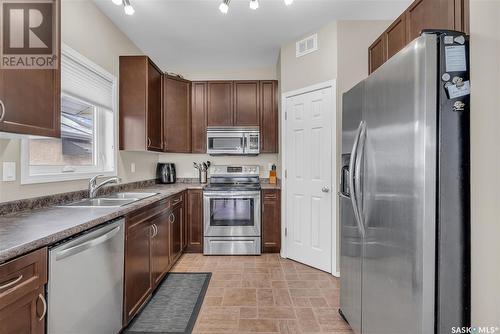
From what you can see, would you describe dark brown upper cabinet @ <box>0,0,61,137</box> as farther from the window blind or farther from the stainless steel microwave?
the stainless steel microwave

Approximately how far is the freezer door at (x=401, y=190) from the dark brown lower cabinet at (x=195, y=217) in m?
2.40

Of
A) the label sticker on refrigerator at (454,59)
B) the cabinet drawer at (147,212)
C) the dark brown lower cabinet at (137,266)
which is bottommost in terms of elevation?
the dark brown lower cabinet at (137,266)

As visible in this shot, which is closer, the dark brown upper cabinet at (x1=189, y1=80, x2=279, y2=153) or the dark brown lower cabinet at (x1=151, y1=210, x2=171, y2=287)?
the dark brown lower cabinet at (x1=151, y1=210, x2=171, y2=287)

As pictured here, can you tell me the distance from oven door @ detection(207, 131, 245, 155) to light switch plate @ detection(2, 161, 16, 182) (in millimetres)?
2394

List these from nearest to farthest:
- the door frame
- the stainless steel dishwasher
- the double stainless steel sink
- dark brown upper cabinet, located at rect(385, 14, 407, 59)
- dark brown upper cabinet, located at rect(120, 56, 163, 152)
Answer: the stainless steel dishwasher < dark brown upper cabinet, located at rect(385, 14, 407, 59) < the double stainless steel sink < the door frame < dark brown upper cabinet, located at rect(120, 56, 163, 152)

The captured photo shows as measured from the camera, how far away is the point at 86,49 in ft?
7.72

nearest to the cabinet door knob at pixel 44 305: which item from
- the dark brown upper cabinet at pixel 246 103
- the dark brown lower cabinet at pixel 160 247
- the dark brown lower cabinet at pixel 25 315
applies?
the dark brown lower cabinet at pixel 25 315

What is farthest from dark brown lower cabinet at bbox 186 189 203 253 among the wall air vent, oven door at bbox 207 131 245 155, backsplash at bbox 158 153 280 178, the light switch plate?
the wall air vent

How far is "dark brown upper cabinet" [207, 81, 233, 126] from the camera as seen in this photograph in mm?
3922

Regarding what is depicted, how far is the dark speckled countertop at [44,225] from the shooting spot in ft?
3.37

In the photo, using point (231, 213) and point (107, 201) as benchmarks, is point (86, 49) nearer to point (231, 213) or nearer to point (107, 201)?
point (107, 201)

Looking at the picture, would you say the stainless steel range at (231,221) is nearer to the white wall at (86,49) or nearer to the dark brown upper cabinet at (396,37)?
the white wall at (86,49)

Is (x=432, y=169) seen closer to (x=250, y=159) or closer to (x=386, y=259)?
(x=386, y=259)

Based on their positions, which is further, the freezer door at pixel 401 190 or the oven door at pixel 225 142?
the oven door at pixel 225 142
